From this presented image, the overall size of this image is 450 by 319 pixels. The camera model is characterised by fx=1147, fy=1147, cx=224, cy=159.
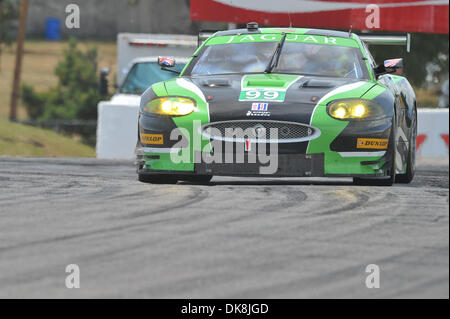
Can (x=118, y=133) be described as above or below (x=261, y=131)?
below

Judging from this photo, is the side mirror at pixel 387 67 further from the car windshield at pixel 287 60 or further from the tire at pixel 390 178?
the tire at pixel 390 178

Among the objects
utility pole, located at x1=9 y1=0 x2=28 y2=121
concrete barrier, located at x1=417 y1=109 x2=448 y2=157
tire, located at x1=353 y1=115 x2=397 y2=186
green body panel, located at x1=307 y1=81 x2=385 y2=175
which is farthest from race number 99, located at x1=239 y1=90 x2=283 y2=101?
utility pole, located at x1=9 y1=0 x2=28 y2=121

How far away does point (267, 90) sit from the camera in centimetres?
966

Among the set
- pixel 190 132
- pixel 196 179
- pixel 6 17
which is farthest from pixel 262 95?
pixel 6 17

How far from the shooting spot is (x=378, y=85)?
10.0 m

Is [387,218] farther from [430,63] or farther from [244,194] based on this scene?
[430,63]

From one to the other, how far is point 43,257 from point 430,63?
3200cm

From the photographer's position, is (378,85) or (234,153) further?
(378,85)

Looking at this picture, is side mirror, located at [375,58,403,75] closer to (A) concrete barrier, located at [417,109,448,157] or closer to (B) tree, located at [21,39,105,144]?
(A) concrete barrier, located at [417,109,448,157]

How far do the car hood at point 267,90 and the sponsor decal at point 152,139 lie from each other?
0.41m

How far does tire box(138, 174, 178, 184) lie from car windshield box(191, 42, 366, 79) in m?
1.10

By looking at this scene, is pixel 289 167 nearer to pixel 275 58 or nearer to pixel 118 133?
pixel 275 58

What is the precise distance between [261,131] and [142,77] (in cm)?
1096
